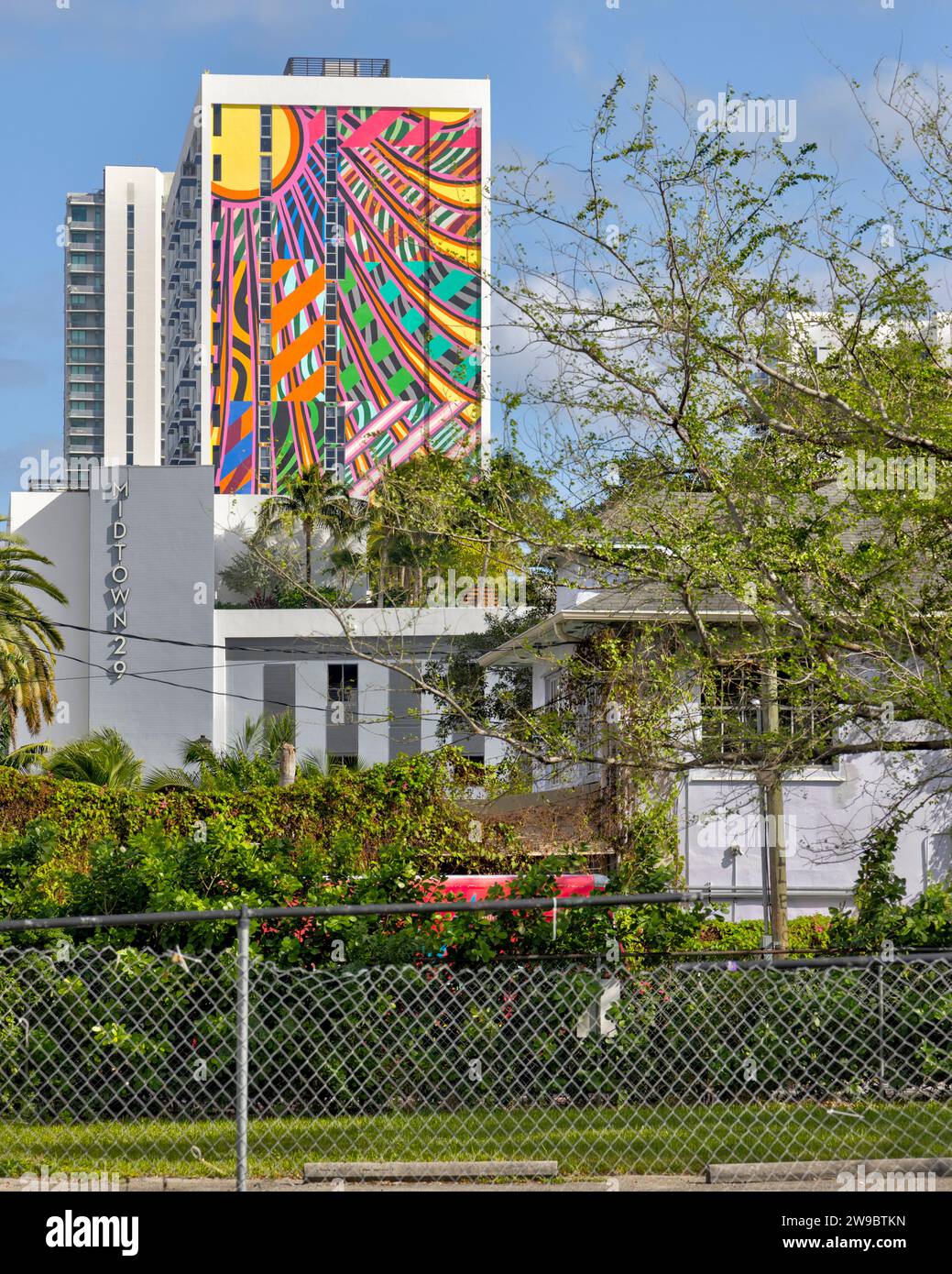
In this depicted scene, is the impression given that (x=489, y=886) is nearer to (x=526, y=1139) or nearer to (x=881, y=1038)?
(x=526, y=1139)

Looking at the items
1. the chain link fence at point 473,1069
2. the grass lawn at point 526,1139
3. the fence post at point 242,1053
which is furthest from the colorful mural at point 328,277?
the fence post at point 242,1053

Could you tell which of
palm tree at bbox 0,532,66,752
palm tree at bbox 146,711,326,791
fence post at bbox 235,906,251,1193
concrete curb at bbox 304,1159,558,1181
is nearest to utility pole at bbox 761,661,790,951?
concrete curb at bbox 304,1159,558,1181

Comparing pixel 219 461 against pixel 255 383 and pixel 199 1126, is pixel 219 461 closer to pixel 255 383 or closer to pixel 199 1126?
pixel 255 383

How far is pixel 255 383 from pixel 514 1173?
80546 millimetres

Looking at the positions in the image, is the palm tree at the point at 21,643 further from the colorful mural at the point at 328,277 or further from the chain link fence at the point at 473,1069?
the colorful mural at the point at 328,277

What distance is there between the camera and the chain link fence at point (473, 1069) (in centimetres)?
756

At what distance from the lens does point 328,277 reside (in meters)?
85.5

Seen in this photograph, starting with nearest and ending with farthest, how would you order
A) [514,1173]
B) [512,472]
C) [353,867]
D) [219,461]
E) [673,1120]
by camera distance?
1. [514,1173]
2. [673,1120]
3. [353,867]
4. [512,472]
5. [219,461]

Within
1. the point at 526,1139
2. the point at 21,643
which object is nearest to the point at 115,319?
the point at 21,643

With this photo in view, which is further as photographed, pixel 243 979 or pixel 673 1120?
pixel 673 1120

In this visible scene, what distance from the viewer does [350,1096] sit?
8305 millimetres

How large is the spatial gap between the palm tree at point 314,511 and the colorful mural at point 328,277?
74.8 feet

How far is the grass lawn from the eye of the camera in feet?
24.2
